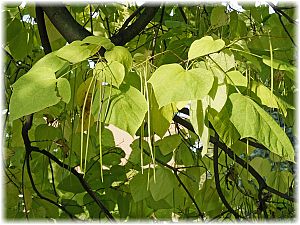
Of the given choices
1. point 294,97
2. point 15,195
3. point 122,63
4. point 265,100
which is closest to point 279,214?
point 294,97

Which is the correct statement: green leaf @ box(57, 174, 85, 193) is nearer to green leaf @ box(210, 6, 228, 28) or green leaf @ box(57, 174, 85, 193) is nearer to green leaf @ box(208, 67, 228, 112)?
green leaf @ box(210, 6, 228, 28)

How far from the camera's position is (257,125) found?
0.58 meters

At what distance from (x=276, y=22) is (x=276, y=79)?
0.58 feet

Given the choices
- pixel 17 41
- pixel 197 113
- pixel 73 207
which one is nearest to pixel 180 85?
pixel 197 113

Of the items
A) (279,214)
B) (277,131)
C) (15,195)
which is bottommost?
(279,214)

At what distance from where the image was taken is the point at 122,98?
573 millimetres

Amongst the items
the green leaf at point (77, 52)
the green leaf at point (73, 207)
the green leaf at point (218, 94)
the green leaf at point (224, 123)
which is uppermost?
the green leaf at point (77, 52)

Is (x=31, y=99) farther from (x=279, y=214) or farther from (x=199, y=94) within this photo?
(x=279, y=214)

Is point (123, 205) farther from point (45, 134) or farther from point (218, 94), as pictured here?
point (218, 94)

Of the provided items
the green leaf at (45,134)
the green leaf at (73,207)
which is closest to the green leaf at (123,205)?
the green leaf at (73,207)

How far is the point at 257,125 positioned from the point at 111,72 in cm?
15

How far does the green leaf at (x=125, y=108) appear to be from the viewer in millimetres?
560

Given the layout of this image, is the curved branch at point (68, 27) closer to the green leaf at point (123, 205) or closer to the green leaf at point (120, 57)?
the green leaf at point (120, 57)

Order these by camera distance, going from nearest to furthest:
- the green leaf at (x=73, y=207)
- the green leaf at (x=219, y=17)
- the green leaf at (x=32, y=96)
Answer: the green leaf at (x=32, y=96) → the green leaf at (x=219, y=17) → the green leaf at (x=73, y=207)
